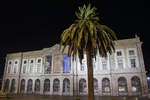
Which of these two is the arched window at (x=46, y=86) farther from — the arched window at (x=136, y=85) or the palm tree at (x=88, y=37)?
the palm tree at (x=88, y=37)

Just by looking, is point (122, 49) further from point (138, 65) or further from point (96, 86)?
point (96, 86)

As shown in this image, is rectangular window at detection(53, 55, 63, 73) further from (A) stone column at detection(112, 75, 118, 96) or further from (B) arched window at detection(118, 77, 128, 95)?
(B) arched window at detection(118, 77, 128, 95)

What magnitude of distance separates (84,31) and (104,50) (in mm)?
3798

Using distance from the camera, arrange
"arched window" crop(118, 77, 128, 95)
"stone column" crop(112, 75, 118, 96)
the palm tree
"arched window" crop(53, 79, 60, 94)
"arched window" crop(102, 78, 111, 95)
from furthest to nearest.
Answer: "arched window" crop(53, 79, 60, 94), "arched window" crop(102, 78, 111, 95), "stone column" crop(112, 75, 118, 96), "arched window" crop(118, 77, 128, 95), the palm tree

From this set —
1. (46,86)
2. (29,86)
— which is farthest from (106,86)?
(29,86)

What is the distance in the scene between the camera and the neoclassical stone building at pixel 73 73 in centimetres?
4172

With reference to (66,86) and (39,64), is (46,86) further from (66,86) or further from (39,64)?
(39,64)

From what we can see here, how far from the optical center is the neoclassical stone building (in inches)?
1642

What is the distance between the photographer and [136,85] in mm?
40875

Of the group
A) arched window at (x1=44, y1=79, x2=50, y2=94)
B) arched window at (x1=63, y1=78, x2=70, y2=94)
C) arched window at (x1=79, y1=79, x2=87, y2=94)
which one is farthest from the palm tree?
arched window at (x1=44, y1=79, x2=50, y2=94)

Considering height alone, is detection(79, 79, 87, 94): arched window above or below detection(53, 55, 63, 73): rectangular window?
below

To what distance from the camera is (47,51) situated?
55.0m

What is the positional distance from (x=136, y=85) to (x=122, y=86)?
4.04 meters

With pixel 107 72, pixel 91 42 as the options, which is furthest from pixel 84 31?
pixel 107 72
